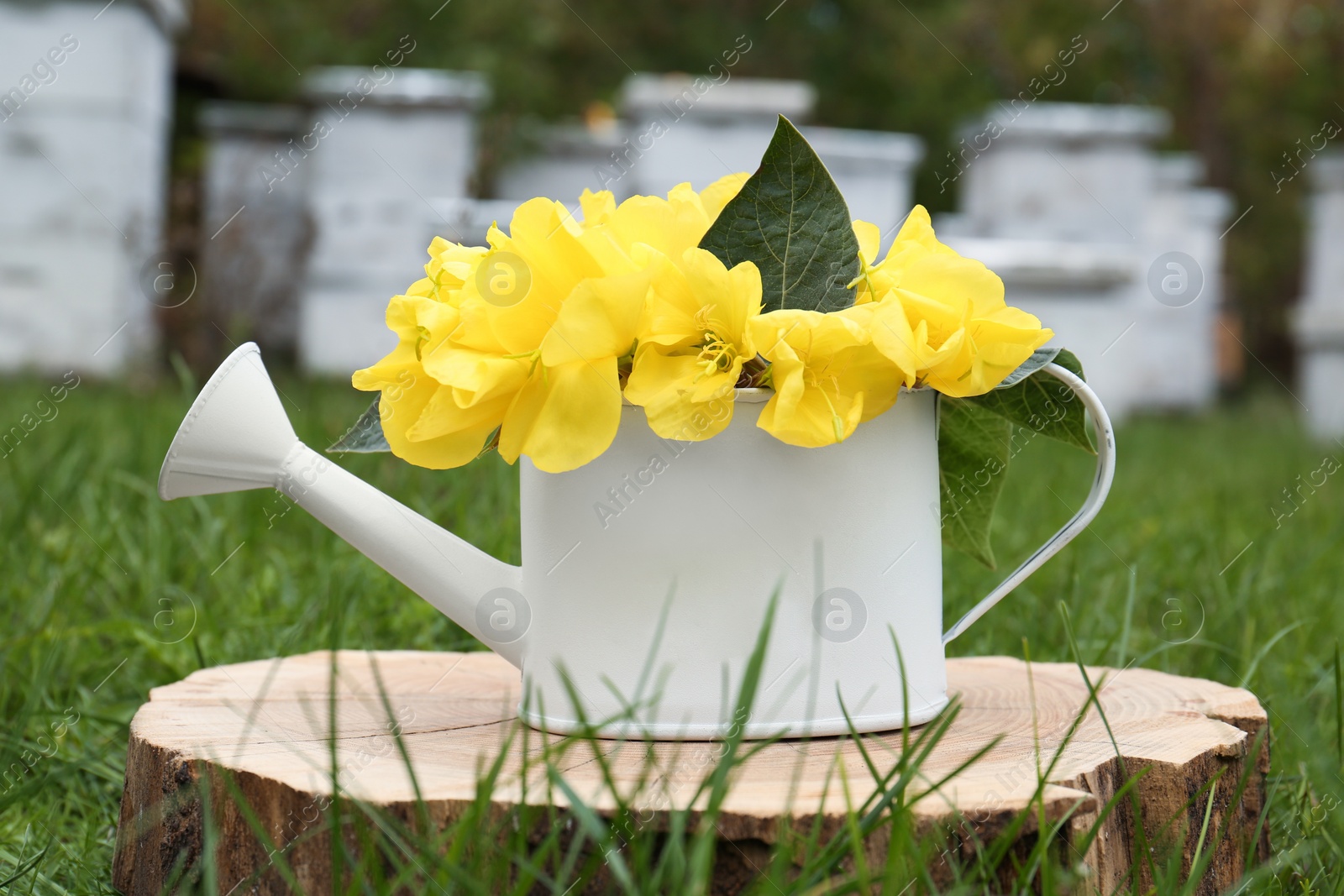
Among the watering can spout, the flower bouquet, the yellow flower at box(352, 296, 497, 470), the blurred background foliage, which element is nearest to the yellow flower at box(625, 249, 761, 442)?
the flower bouquet

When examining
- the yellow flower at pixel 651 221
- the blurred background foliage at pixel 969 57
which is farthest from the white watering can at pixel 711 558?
the blurred background foliage at pixel 969 57

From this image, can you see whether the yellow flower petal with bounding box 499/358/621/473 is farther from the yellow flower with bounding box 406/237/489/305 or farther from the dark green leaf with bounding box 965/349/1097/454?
the dark green leaf with bounding box 965/349/1097/454

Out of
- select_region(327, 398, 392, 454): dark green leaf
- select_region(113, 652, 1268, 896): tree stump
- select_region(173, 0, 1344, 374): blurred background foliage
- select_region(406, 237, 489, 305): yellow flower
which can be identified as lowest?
select_region(113, 652, 1268, 896): tree stump

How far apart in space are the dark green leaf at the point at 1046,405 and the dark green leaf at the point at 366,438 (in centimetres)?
46

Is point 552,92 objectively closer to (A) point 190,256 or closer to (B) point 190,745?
(A) point 190,256

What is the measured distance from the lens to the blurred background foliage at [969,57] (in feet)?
27.5

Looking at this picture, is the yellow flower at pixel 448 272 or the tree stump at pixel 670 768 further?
the yellow flower at pixel 448 272

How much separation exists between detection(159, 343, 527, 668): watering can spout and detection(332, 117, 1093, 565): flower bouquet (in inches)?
3.2

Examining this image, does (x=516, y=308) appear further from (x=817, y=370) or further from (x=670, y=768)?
(x=670, y=768)

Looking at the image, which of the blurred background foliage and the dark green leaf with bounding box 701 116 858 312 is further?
the blurred background foliage

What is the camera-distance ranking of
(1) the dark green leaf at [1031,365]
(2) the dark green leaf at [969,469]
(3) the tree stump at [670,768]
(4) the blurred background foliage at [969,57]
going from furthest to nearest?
(4) the blurred background foliage at [969,57], (2) the dark green leaf at [969,469], (1) the dark green leaf at [1031,365], (3) the tree stump at [670,768]

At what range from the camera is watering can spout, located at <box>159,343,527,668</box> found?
0.88 meters

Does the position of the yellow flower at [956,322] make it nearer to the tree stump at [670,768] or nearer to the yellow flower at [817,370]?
the yellow flower at [817,370]

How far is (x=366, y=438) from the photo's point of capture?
3.07 ft
